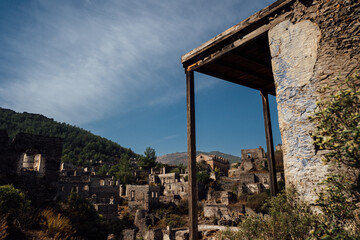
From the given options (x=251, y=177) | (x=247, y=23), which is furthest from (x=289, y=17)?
(x=251, y=177)

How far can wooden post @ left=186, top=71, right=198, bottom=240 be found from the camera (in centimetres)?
431

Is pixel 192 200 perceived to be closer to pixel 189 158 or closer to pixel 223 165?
pixel 189 158

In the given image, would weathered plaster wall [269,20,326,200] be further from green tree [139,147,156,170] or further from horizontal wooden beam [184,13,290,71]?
green tree [139,147,156,170]

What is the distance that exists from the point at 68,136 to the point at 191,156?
103 metres

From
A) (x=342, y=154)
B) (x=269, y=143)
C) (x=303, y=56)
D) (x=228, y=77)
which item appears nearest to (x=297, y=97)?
(x=303, y=56)

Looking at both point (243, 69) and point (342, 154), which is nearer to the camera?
point (342, 154)

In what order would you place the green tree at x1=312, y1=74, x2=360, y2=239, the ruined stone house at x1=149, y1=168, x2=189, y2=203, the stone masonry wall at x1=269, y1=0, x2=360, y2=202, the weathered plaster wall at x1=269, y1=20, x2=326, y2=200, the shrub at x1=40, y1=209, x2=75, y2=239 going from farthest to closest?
the ruined stone house at x1=149, y1=168, x2=189, y2=203, the shrub at x1=40, y1=209, x2=75, y2=239, the weathered plaster wall at x1=269, y1=20, x2=326, y2=200, the stone masonry wall at x1=269, y1=0, x2=360, y2=202, the green tree at x1=312, y1=74, x2=360, y2=239

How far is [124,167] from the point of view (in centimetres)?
5494

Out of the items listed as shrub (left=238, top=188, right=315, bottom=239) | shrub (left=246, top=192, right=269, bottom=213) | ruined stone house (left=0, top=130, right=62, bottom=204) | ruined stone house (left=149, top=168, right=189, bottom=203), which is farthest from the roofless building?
ruined stone house (left=149, top=168, right=189, bottom=203)

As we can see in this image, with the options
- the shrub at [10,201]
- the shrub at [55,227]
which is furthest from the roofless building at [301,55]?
the shrub at [10,201]

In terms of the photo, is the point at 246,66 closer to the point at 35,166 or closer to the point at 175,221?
the point at 35,166

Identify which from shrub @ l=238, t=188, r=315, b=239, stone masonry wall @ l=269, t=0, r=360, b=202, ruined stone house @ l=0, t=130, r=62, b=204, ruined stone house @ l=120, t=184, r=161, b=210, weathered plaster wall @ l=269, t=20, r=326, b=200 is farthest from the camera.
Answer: ruined stone house @ l=120, t=184, r=161, b=210

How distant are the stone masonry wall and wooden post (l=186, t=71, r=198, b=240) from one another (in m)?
1.78

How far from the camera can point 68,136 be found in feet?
318
